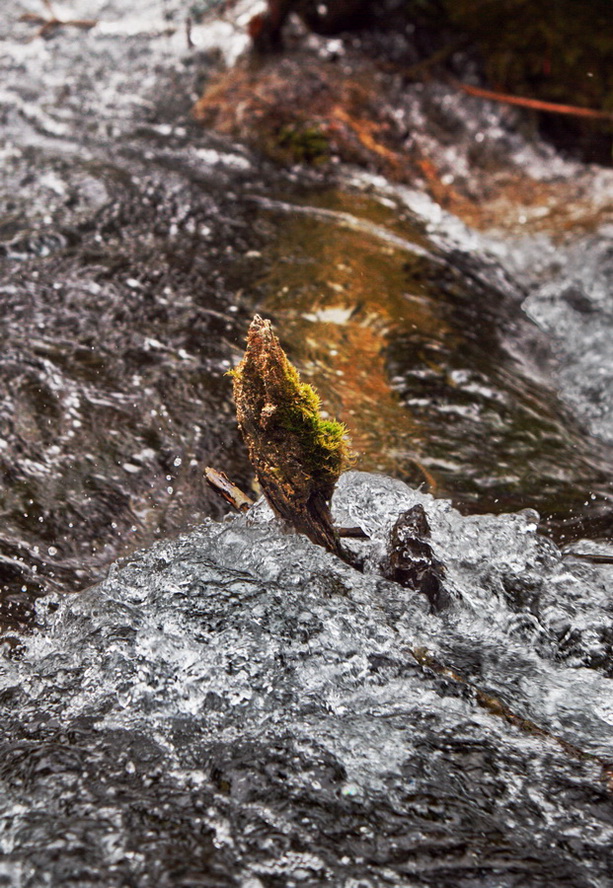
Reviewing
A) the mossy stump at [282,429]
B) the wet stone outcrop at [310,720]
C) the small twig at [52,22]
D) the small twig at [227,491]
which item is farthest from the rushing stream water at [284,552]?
the small twig at [52,22]

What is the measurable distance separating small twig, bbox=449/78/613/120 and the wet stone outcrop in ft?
21.3

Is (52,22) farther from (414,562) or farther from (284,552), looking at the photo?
(414,562)

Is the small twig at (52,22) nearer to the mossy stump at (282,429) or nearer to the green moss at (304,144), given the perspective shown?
the green moss at (304,144)

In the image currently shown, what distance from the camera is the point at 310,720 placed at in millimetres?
2492

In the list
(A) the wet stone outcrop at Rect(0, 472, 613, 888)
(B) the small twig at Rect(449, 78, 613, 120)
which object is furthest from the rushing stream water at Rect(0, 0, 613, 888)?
(B) the small twig at Rect(449, 78, 613, 120)

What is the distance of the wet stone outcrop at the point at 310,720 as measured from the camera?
2.03 m

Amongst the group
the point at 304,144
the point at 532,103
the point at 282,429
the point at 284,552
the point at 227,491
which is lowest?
the point at 284,552

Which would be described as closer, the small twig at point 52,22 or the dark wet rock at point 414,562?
the dark wet rock at point 414,562

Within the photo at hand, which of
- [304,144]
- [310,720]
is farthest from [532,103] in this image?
[310,720]

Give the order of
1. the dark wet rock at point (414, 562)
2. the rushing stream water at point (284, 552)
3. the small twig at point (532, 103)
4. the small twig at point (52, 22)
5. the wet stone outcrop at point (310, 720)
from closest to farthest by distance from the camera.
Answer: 1. the wet stone outcrop at point (310, 720)
2. the rushing stream water at point (284, 552)
3. the dark wet rock at point (414, 562)
4. the small twig at point (532, 103)
5. the small twig at point (52, 22)

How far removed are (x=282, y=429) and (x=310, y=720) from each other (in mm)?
998

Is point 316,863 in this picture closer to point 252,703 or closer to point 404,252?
point 252,703

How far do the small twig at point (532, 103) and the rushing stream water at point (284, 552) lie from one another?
2646mm

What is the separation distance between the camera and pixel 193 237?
5.41 meters
